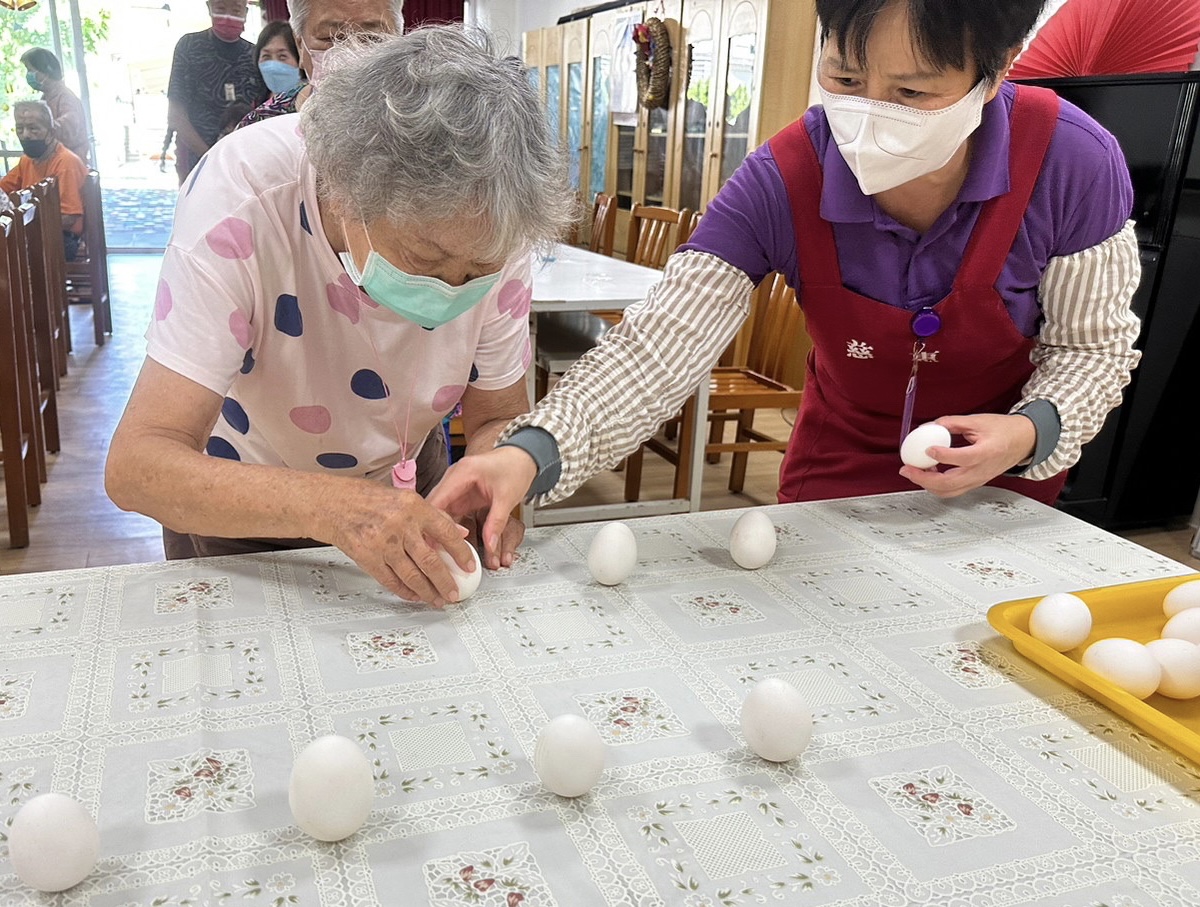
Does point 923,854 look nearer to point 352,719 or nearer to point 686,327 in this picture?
point 352,719

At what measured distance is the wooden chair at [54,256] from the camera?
12.5 ft

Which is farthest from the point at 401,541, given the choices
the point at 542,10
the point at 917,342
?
the point at 542,10

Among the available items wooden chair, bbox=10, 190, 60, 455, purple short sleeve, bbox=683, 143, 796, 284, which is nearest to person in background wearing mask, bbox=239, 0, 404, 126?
purple short sleeve, bbox=683, 143, 796, 284

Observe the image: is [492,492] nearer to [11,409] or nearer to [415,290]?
[415,290]

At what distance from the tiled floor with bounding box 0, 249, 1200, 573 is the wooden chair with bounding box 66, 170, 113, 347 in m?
0.19

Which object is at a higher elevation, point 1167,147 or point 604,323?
point 1167,147

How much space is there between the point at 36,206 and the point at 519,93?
3198 millimetres

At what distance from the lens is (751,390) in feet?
10.2

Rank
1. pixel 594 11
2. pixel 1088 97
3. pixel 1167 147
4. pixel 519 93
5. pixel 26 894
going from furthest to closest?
pixel 594 11 → pixel 1088 97 → pixel 1167 147 → pixel 519 93 → pixel 26 894

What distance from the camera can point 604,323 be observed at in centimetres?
360

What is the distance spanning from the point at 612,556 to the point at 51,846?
58cm

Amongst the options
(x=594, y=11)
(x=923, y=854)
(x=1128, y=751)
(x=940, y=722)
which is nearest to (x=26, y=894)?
(x=923, y=854)

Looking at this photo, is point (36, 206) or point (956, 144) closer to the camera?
point (956, 144)

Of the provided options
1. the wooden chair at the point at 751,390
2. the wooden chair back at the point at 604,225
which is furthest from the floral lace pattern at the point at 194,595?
the wooden chair back at the point at 604,225
